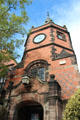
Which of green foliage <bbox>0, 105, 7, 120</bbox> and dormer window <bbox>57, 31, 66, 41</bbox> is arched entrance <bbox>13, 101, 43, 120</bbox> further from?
dormer window <bbox>57, 31, 66, 41</bbox>

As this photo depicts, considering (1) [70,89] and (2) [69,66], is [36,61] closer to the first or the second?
(2) [69,66]

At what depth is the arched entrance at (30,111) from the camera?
10148mm

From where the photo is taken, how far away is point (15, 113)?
959 cm

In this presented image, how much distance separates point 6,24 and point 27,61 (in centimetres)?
525

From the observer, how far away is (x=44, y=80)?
37.8 feet

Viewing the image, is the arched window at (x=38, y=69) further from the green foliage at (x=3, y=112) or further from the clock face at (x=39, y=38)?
the green foliage at (x=3, y=112)

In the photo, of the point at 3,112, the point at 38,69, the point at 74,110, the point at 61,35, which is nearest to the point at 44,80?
the point at 38,69

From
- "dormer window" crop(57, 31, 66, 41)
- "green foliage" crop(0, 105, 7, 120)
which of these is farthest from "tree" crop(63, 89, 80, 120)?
"dormer window" crop(57, 31, 66, 41)

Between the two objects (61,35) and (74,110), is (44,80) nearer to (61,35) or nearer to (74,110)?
(74,110)

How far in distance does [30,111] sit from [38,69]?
13.2ft

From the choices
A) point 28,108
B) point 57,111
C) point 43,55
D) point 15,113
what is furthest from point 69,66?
point 15,113

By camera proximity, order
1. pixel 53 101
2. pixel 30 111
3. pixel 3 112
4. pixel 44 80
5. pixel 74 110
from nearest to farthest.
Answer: pixel 74 110
pixel 53 101
pixel 3 112
pixel 30 111
pixel 44 80

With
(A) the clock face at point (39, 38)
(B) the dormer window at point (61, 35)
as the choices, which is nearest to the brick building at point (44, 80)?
(A) the clock face at point (39, 38)

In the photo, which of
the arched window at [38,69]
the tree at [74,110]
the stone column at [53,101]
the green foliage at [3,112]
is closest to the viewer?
the tree at [74,110]
